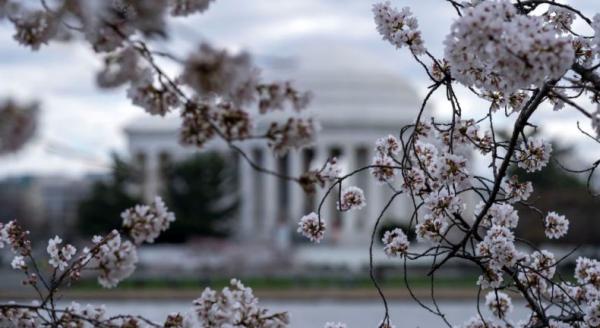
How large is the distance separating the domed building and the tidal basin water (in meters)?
26.4

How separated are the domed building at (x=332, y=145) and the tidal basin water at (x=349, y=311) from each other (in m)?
26.4

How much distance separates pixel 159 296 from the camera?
28.0 metres

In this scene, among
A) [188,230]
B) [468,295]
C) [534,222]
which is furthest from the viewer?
[188,230]

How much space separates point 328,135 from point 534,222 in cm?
2454

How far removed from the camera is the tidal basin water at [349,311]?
20062mm

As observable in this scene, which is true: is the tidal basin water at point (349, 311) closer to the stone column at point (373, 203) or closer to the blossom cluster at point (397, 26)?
the blossom cluster at point (397, 26)

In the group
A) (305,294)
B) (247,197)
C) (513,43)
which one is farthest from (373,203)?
(513,43)

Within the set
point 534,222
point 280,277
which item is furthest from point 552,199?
point 280,277

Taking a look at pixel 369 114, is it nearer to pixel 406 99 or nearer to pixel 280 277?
pixel 406 99

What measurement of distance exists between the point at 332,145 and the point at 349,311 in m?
35.3

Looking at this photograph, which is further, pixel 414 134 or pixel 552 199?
pixel 552 199

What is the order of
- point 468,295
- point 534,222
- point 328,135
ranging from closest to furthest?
point 468,295, point 534,222, point 328,135

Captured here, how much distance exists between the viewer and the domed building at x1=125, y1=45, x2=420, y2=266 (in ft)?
188

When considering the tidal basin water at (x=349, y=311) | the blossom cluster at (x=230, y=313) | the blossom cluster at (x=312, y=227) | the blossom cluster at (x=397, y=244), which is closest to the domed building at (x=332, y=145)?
the tidal basin water at (x=349, y=311)
